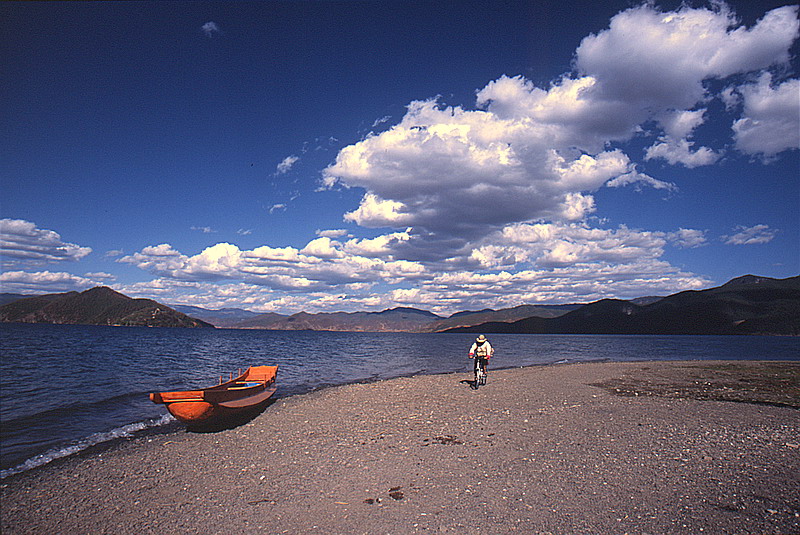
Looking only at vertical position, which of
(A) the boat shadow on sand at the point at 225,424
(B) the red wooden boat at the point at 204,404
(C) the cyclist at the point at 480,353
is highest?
(C) the cyclist at the point at 480,353

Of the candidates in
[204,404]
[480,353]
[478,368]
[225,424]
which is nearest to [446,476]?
[204,404]

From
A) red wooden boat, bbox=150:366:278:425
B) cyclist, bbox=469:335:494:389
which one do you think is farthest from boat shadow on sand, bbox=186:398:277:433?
cyclist, bbox=469:335:494:389

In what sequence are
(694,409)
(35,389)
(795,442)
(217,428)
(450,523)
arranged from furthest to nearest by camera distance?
(35,389) < (694,409) < (217,428) < (795,442) < (450,523)

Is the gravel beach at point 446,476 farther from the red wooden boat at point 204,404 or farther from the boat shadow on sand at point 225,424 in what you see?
the red wooden boat at point 204,404

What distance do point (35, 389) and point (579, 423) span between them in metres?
27.7

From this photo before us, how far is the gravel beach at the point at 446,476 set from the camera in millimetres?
7230

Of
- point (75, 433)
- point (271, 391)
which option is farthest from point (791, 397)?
point (75, 433)

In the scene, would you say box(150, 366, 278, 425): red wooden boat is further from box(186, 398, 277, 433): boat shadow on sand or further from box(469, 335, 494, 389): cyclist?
box(469, 335, 494, 389): cyclist

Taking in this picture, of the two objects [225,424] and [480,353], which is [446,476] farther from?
[480,353]

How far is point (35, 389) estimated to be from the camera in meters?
23.5

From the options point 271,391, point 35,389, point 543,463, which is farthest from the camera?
point 35,389

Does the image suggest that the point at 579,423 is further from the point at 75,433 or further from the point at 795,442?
the point at 75,433

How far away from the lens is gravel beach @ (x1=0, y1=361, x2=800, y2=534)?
285 inches

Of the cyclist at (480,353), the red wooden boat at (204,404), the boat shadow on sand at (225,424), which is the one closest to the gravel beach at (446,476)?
the boat shadow on sand at (225,424)
